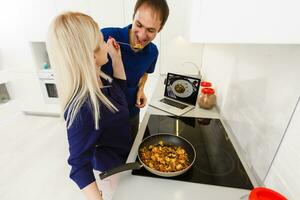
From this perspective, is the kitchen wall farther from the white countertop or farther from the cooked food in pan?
the cooked food in pan

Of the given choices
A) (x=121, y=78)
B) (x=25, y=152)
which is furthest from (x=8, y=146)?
(x=121, y=78)

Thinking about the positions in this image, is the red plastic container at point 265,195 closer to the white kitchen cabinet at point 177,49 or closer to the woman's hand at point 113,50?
the woman's hand at point 113,50

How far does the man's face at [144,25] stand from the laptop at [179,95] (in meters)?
0.42

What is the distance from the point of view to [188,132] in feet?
3.38

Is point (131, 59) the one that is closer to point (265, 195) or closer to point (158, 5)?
point (158, 5)

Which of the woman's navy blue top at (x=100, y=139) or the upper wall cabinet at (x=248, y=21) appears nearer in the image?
the upper wall cabinet at (x=248, y=21)

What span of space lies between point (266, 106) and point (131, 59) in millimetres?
763

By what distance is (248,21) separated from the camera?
41cm

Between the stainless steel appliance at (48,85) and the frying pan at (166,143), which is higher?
the frying pan at (166,143)

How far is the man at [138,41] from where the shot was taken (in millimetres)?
917

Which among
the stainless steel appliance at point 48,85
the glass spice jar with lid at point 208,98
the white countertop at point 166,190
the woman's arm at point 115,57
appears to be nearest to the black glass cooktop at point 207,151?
the white countertop at point 166,190

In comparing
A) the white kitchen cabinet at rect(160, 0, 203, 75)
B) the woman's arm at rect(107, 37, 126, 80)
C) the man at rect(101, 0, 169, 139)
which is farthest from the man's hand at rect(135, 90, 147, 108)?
the white kitchen cabinet at rect(160, 0, 203, 75)

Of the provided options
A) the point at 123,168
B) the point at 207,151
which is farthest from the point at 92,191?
the point at 207,151

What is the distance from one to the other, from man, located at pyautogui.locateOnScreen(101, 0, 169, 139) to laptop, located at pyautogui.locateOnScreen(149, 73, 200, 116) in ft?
0.55
